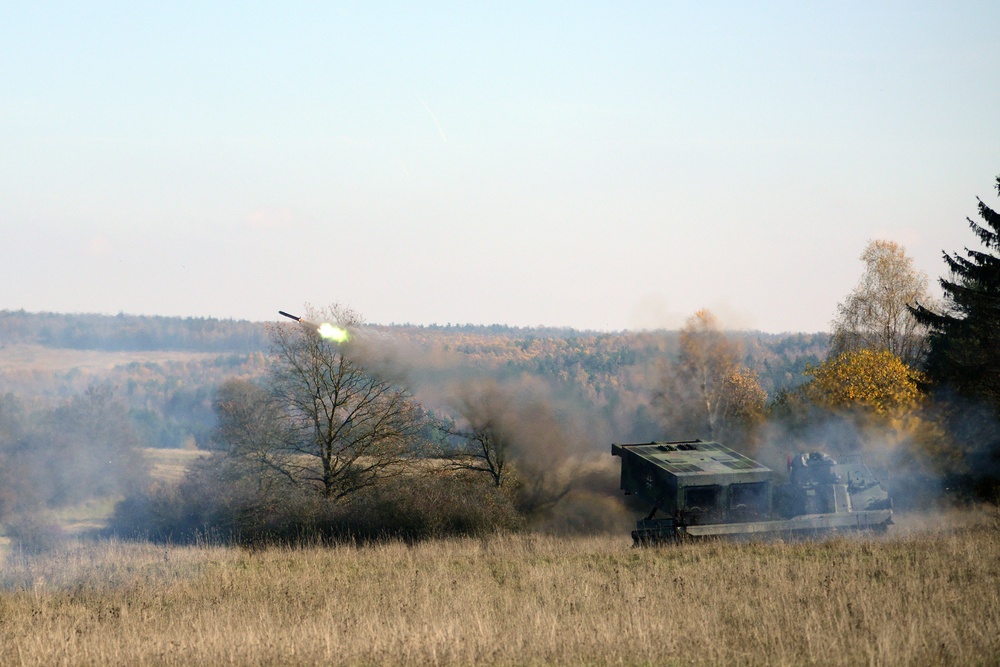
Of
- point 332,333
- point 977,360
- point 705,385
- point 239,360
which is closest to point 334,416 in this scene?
point 332,333

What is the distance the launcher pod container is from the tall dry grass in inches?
71.7

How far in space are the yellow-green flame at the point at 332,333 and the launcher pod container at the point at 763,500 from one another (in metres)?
20.6

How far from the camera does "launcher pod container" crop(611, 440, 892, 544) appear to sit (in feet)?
76.2

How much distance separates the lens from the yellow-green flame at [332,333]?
41406mm

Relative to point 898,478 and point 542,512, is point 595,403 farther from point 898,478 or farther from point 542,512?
point 898,478

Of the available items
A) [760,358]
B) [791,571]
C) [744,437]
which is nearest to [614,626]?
[791,571]

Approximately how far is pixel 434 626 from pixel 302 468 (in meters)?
28.5

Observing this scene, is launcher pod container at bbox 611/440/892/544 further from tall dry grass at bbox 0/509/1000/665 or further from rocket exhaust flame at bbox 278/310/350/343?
rocket exhaust flame at bbox 278/310/350/343

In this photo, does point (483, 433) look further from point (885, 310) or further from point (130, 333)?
point (130, 333)

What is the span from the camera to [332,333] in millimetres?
41844

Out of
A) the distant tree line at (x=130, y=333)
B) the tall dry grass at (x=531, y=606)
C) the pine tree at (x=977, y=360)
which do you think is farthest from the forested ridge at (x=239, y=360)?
the tall dry grass at (x=531, y=606)

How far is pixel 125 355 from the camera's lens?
10275cm

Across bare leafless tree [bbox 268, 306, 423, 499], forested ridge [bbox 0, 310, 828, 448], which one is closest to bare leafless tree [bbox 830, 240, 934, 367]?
forested ridge [bbox 0, 310, 828, 448]

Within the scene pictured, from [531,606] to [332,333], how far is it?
93.6 feet
